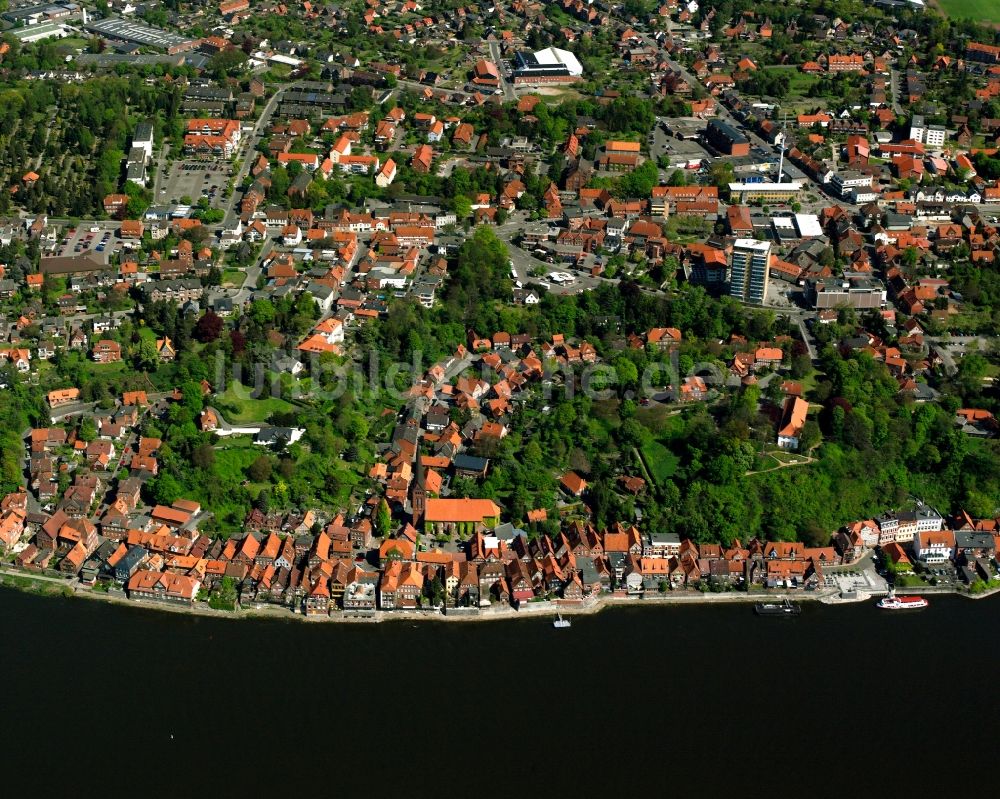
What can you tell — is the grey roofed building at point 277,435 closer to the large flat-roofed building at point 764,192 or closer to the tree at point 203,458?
the tree at point 203,458

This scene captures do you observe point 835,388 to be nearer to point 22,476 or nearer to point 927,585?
point 927,585

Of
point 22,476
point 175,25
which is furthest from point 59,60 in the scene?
point 22,476

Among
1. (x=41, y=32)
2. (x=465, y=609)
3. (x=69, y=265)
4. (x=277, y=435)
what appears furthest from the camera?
(x=41, y=32)

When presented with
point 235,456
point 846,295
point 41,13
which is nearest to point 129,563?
point 235,456

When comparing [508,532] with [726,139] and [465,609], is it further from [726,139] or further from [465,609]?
[726,139]

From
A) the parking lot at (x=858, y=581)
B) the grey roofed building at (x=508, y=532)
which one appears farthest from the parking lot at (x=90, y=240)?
the parking lot at (x=858, y=581)

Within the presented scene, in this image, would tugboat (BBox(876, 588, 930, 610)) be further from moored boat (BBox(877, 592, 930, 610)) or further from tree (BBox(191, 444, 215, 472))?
tree (BBox(191, 444, 215, 472))

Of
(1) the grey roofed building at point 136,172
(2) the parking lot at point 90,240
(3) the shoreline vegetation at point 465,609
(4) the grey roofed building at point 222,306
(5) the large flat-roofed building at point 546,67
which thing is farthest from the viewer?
(5) the large flat-roofed building at point 546,67
